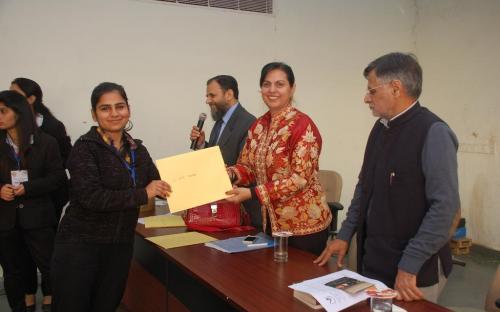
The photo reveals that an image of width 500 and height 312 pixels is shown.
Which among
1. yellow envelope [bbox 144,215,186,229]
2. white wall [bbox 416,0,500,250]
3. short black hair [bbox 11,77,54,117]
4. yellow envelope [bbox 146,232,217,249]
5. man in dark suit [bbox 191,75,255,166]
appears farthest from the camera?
white wall [bbox 416,0,500,250]

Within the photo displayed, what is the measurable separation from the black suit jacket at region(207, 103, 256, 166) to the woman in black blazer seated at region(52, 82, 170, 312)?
96 cm

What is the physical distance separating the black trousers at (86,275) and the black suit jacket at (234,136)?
1.07 metres

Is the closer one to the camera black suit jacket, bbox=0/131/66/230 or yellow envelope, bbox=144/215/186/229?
yellow envelope, bbox=144/215/186/229

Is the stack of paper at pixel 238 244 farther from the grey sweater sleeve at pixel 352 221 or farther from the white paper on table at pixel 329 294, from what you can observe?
the white paper on table at pixel 329 294

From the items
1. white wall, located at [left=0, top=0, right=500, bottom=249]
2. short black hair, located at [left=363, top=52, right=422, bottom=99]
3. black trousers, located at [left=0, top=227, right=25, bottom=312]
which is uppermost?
white wall, located at [left=0, top=0, right=500, bottom=249]

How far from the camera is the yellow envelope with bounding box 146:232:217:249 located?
217 centimetres

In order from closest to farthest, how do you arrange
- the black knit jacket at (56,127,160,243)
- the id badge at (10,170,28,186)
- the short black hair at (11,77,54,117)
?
the black knit jacket at (56,127,160,243), the id badge at (10,170,28,186), the short black hair at (11,77,54,117)

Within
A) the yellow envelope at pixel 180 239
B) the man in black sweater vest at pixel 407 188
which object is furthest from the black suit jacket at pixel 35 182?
the man in black sweater vest at pixel 407 188

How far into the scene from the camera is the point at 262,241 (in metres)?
2.12

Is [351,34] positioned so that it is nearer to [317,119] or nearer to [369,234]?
[317,119]

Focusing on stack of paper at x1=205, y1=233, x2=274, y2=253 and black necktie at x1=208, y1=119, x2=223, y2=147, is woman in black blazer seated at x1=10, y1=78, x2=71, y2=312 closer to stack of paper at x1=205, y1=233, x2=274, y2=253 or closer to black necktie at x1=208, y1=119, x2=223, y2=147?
black necktie at x1=208, y1=119, x2=223, y2=147

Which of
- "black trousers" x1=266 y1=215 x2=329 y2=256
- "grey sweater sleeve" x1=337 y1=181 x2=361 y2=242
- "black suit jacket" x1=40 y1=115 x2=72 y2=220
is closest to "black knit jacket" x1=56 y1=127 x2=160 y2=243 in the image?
"black trousers" x1=266 y1=215 x2=329 y2=256

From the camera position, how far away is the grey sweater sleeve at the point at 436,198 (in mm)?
1456

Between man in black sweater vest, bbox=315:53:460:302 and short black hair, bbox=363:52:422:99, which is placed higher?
short black hair, bbox=363:52:422:99
